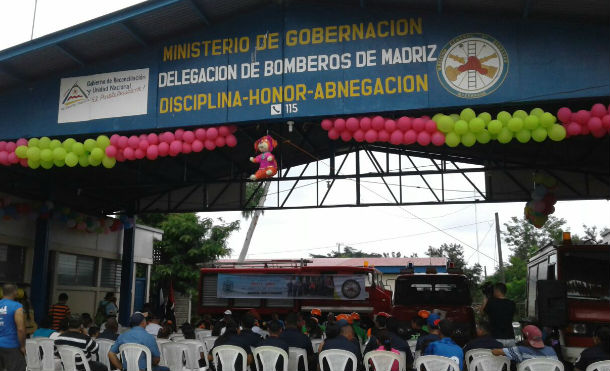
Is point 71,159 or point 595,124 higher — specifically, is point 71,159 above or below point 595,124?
below

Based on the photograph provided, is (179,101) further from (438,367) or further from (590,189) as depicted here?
(590,189)

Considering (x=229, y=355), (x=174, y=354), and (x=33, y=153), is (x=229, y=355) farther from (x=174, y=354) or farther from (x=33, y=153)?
(x=33, y=153)

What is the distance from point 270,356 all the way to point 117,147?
19.9ft

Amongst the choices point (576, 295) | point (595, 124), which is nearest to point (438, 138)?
point (595, 124)

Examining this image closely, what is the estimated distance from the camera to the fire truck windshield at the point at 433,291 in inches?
565

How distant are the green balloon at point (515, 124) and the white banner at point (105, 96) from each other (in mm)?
7113

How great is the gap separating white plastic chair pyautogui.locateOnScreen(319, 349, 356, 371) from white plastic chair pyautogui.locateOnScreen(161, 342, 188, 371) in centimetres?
253

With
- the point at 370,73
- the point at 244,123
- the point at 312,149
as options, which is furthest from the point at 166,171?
the point at 370,73

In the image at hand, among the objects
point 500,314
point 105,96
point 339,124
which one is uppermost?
point 105,96

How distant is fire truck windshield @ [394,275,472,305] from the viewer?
14352 mm

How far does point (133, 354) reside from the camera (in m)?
7.59

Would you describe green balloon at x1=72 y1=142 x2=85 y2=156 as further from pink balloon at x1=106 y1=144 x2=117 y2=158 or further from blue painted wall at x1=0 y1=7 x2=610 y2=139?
pink balloon at x1=106 y1=144 x2=117 y2=158

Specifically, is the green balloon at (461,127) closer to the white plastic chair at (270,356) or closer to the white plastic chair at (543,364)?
the white plastic chair at (543,364)

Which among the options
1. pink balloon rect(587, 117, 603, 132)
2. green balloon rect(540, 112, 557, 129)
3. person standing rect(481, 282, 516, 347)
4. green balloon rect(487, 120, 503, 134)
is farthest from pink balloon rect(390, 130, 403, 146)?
pink balloon rect(587, 117, 603, 132)
